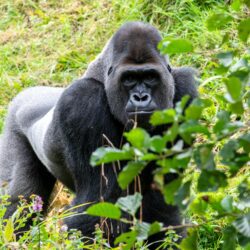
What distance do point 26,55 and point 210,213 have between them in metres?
3.52

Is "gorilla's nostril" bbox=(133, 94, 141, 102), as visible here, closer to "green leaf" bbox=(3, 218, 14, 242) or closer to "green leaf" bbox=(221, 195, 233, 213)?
"green leaf" bbox=(3, 218, 14, 242)

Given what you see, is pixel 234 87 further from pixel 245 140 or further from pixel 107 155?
pixel 107 155

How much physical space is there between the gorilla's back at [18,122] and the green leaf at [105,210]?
3.54 m

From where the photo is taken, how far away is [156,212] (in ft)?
13.8

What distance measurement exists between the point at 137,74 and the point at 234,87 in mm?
2612

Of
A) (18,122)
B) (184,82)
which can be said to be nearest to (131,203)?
(184,82)

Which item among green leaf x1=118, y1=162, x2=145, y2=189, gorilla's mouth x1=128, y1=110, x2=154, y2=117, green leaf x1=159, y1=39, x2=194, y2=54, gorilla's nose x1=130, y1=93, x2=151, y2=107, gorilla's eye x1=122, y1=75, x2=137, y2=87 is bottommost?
gorilla's mouth x1=128, y1=110, x2=154, y2=117

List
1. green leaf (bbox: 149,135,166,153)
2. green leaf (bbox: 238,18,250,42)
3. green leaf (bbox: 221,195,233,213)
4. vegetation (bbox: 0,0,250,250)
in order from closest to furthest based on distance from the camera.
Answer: green leaf (bbox: 149,135,166,153) → green leaf (bbox: 221,195,233,213) → green leaf (bbox: 238,18,250,42) → vegetation (bbox: 0,0,250,250)

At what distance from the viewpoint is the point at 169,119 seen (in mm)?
1541

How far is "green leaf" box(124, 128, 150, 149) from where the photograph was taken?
1.52 m

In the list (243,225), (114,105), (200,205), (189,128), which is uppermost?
(189,128)

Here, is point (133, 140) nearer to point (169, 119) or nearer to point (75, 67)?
point (169, 119)

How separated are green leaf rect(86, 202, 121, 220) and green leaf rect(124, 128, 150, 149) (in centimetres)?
20

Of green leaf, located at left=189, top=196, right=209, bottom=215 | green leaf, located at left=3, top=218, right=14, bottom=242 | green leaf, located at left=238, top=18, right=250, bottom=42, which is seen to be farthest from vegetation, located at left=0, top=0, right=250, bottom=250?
green leaf, located at left=238, top=18, right=250, bottom=42
